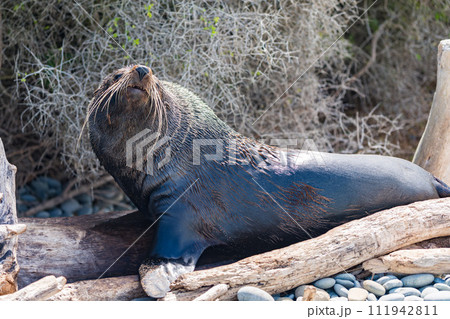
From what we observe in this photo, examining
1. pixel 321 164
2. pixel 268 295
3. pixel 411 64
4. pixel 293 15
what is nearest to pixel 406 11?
pixel 411 64

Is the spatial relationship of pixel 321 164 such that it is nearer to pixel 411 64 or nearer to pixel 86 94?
pixel 86 94

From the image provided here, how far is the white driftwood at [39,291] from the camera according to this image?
278 cm

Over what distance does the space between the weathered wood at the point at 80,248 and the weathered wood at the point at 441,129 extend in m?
2.57

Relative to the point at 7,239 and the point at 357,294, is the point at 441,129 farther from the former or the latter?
the point at 7,239

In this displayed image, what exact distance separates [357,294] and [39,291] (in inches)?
71.2

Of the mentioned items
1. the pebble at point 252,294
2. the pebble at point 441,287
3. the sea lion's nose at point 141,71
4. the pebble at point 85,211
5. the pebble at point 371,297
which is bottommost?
the pebble at point 85,211

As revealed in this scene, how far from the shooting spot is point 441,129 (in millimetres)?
4641

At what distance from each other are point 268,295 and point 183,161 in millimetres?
1170

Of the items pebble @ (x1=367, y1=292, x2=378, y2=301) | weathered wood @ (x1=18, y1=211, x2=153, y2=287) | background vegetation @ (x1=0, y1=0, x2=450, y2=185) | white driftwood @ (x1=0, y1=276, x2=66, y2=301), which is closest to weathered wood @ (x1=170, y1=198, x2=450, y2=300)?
pebble @ (x1=367, y1=292, x2=378, y2=301)

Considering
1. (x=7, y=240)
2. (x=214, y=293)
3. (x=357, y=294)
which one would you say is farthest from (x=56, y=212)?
(x=357, y=294)

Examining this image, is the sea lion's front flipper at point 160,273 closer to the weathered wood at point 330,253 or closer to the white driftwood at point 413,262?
the weathered wood at point 330,253

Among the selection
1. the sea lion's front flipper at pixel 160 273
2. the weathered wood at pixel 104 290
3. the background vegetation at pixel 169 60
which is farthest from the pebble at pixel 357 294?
the background vegetation at pixel 169 60

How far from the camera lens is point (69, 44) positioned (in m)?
5.62

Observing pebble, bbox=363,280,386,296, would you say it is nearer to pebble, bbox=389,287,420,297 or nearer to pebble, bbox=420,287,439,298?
pebble, bbox=389,287,420,297
